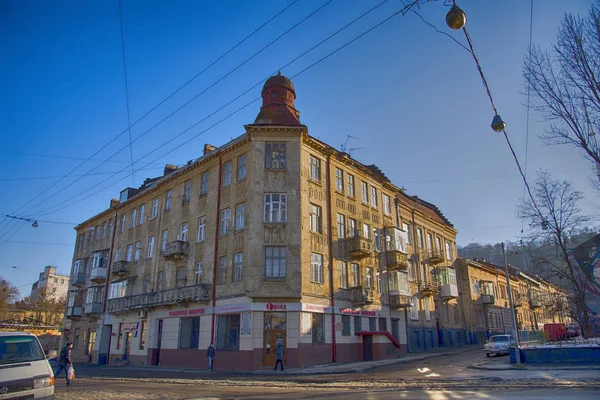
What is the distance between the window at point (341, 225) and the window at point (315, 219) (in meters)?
2.06

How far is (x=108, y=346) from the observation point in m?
37.4

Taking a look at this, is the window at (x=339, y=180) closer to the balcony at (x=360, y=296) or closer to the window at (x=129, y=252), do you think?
the balcony at (x=360, y=296)

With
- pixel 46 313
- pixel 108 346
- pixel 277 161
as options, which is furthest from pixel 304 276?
pixel 46 313

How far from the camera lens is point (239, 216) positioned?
27.0 metres

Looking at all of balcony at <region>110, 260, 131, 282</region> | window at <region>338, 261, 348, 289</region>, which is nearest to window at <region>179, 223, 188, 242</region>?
balcony at <region>110, 260, 131, 282</region>

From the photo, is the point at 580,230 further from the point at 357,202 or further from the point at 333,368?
the point at 333,368

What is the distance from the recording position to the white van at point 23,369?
815 cm

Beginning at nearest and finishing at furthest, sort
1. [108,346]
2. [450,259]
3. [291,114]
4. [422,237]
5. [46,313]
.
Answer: [291,114] < [108,346] < [422,237] < [450,259] < [46,313]

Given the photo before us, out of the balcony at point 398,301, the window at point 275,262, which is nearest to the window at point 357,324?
the balcony at point 398,301

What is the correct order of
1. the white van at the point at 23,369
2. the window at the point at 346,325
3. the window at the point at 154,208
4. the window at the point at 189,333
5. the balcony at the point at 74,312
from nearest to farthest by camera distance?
the white van at the point at 23,369
the window at the point at 346,325
the window at the point at 189,333
the window at the point at 154,208
the balcony at the point at 74,312

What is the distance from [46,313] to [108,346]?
44.6 metres

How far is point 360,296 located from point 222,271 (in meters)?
9.22

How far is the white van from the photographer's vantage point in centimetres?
815

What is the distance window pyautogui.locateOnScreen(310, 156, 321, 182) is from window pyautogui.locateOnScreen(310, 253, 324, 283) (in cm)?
527
